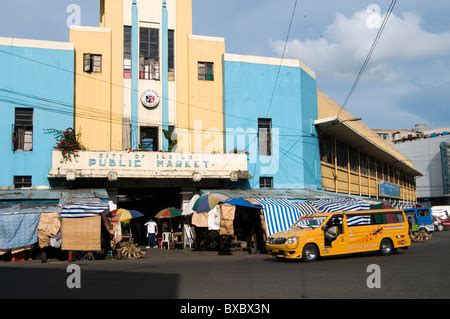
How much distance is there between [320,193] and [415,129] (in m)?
80.1

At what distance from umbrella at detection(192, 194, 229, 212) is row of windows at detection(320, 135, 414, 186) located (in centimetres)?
1104

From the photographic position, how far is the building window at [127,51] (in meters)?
27.9

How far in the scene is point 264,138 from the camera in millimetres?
29484

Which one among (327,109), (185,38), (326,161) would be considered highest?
(185,38)

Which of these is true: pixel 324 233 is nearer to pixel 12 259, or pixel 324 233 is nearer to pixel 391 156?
pixel 12 259

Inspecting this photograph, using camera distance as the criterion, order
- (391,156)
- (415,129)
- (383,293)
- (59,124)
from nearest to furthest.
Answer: (383,293), (59,124), (391,156), (415,129)

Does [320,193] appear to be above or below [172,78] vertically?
below

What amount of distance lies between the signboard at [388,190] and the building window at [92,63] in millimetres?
30846

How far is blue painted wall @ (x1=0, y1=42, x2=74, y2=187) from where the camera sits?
24750 mm

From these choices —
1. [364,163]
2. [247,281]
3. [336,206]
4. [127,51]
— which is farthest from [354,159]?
[247,281]

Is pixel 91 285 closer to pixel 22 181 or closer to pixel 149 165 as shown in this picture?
pixel 149 165

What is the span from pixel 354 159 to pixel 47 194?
25918 mm

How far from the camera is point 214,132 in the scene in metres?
28.6

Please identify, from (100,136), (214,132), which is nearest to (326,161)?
(214,132)
